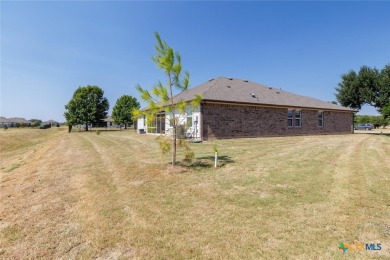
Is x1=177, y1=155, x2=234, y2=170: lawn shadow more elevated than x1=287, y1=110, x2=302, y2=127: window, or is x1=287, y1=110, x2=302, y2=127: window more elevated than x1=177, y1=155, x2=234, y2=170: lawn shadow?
x1=287, y1=110, x2=302, y2=127: window

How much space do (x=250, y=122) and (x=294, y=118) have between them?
21.8 ft

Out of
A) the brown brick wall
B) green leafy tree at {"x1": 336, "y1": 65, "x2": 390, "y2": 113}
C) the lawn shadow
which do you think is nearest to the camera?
the lawn shadow

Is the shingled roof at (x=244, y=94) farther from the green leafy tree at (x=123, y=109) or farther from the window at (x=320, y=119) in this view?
the green leafy tree at (x=123, y=109)

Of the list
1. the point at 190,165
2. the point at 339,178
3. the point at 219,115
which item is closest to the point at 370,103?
the point at 219,115

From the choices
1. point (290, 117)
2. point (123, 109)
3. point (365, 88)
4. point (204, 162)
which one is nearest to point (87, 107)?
point (123, 109)

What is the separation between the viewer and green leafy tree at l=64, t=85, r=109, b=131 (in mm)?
46656

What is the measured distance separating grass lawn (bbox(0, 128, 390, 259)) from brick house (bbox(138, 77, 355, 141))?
29.3ft

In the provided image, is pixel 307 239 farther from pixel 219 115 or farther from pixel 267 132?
pixel 267 132

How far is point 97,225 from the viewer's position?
4.30m

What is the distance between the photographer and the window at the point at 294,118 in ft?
78.6

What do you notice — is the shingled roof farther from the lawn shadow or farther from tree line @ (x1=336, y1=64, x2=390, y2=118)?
the lawn shadow

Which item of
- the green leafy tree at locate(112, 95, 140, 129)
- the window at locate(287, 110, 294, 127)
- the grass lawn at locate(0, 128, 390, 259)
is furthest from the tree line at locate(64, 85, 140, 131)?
the grass lawn at locate(0, 128, 390, 259)

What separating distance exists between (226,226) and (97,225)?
249cm

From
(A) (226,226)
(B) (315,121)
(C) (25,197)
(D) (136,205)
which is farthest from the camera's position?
(B) (315,121)
